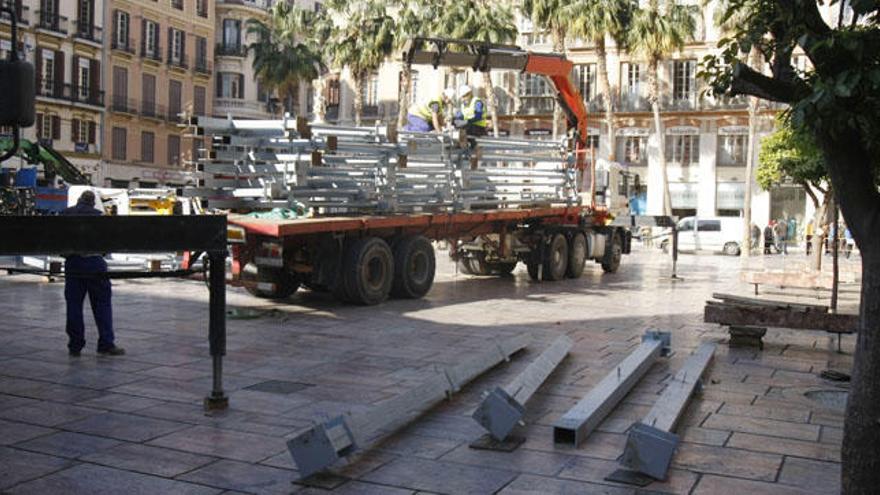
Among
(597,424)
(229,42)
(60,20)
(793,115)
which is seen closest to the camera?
(793,115)

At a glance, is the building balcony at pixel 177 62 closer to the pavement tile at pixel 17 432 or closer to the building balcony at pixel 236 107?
the building balcony at pixel 236 107

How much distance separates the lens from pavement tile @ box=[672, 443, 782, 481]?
5.63 m

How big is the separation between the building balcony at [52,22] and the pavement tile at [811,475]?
47.1 meters

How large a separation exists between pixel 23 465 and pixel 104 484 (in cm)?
64

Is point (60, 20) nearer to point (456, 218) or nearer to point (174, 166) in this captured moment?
point (174, 166)

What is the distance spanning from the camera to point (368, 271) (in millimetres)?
13633

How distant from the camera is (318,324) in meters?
11.8

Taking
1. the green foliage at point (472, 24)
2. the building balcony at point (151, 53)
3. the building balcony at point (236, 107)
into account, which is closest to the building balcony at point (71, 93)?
the building balcony at point (151, 53)

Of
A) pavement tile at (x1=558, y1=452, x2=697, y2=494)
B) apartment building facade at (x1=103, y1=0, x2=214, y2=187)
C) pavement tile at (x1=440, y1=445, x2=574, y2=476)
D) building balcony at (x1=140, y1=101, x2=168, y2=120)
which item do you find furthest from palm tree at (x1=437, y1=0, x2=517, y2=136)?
pavement tile at (x1=558, y1=452, x2=697, y2=494)

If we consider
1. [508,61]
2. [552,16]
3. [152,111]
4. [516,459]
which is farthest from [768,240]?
[516,459]

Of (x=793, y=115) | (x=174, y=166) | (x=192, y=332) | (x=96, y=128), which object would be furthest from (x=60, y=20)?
(x=793, y=115)

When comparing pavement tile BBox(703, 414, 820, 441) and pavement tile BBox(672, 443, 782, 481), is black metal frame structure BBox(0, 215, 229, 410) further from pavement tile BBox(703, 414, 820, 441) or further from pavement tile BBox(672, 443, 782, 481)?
pavement tile BBox(703, 414, 820, 441)

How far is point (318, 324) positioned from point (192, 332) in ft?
5.34

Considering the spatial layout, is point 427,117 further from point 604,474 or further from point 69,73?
point 69,73
